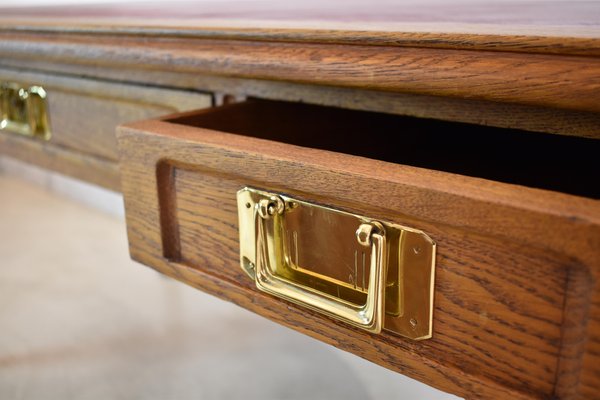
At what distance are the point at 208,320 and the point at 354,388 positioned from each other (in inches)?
11.1

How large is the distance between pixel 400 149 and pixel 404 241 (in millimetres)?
235

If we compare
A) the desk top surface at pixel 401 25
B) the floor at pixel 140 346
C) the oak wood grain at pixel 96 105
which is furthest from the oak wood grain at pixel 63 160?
the floor at pixel 140 346

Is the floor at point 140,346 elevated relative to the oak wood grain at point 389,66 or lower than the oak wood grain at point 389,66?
lower

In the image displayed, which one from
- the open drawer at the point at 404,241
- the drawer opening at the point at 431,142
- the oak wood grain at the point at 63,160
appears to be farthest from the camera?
the oak wood grain at the point at 63,160

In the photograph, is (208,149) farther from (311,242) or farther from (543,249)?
(543,249)

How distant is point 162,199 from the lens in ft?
1.40

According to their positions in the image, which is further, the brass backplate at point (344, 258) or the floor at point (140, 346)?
the floor at point (140, 346)

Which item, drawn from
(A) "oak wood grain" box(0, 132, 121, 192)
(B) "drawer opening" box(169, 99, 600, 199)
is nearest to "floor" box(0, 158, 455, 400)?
(A) "oak wood grain" box(0, 132, 121, 192)

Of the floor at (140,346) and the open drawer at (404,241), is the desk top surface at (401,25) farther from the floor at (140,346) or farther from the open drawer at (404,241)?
the floor at (140,346)

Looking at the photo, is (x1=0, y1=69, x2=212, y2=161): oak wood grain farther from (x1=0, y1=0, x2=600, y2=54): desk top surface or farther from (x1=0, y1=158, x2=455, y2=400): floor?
(x1=0, y1=158, x2=455, y2=400): floor

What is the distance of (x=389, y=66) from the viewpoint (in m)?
0.37

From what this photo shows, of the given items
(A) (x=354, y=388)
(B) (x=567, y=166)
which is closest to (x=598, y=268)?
(B) (x=567, y=166)

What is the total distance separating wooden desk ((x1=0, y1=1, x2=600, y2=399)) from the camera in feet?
0.89

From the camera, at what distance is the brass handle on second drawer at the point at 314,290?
0.31 metres
